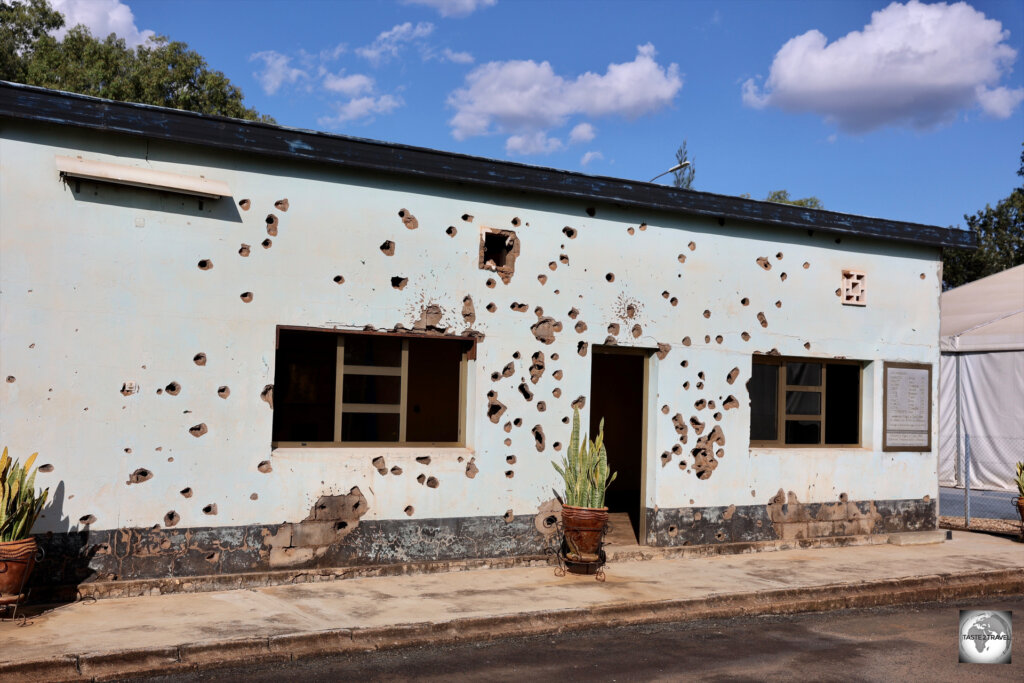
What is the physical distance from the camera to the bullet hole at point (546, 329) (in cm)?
1032

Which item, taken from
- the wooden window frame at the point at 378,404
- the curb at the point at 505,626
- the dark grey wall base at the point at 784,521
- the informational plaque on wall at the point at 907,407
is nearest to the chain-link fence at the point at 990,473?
the informational plaque on wall at the point at 907,407

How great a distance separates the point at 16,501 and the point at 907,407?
436 inches

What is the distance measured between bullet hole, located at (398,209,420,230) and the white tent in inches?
529

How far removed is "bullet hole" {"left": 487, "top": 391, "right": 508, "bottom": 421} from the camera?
1000cm

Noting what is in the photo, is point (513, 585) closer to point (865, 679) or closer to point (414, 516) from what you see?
point (414, 516)

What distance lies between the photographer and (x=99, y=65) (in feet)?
99.5

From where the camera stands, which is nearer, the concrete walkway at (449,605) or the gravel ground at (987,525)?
the concrete walkway at (449,605)

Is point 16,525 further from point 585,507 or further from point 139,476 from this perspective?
point 585,507

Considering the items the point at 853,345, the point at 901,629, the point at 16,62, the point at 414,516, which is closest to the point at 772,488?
Answer: the point at 853,345

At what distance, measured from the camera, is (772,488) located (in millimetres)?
11875

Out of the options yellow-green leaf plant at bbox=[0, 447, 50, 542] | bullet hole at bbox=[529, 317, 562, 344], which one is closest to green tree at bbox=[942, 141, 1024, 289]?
bullet hole at bbox=[529, 317, 562, 344]

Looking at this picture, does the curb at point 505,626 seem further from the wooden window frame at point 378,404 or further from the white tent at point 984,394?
the white tent at point 984,394

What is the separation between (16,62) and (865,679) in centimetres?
3102

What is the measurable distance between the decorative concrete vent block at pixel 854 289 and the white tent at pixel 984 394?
733 centimetres
